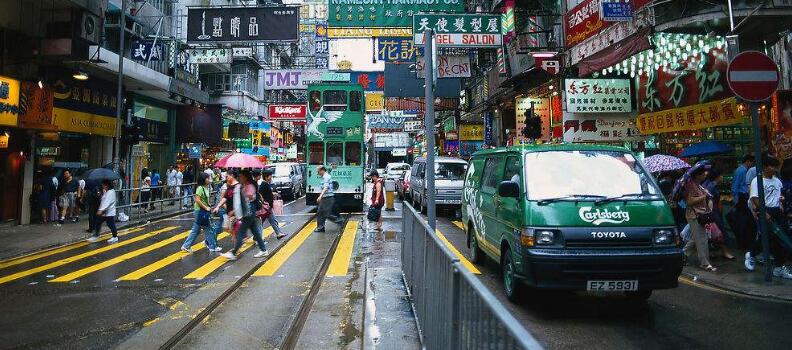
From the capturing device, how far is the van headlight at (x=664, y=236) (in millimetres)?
5148

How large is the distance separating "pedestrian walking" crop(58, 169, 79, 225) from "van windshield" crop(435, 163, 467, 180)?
11699 millimetres

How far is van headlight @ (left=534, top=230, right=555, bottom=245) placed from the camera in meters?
5.17

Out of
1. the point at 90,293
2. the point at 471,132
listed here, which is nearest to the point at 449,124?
the point at 471,132

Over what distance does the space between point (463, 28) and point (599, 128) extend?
16.2ft

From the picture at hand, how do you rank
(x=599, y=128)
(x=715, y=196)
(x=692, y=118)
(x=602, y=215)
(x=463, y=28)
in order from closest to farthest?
(x=602, y=215), (x=715, y=196), (x=692, y=118), (x=599, y=128), (x=463, y=28)

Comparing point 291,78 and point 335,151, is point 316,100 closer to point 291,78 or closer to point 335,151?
point 335,151

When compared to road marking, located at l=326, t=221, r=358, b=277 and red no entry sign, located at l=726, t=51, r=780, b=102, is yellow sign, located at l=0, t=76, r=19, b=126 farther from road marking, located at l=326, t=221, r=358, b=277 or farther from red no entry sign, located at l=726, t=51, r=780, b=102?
red no entry sign, located at l=726, t=51, r=780, b=102

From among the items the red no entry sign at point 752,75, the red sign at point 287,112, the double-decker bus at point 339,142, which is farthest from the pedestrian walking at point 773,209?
the red sign at point 287,112

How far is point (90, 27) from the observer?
49.1 feet

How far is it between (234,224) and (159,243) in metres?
2.90

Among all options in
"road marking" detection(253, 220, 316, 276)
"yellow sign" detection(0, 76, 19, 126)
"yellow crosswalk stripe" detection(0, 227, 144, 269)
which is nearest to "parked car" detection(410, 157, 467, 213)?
"road marking" detection(253, 220, 316, 276)

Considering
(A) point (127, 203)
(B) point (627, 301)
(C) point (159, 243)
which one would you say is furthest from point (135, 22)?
(B) point (627, 301)

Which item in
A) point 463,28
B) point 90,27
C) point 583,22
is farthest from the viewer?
point 90,27

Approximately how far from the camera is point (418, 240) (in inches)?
209
